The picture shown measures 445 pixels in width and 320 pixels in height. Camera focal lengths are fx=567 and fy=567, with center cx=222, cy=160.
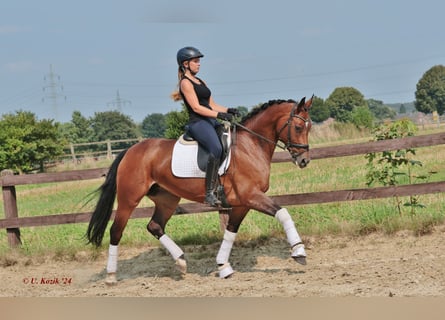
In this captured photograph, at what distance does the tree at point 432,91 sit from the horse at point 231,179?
90.1m

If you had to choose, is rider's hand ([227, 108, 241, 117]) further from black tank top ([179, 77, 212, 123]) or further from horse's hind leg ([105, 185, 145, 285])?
horse's hind leg ([105, 185, 145, 285])

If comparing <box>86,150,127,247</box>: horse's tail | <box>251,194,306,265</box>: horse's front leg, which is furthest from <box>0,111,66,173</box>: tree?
<box>251,194,306,265</box>: horse's front leg

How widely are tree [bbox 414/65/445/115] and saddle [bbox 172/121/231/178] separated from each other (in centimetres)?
9038

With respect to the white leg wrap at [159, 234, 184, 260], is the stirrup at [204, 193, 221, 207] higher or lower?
higher

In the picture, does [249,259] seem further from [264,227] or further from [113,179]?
[113,179]

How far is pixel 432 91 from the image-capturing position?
92.1 metres

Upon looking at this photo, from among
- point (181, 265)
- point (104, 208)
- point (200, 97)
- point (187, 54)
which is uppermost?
point (187, 54)

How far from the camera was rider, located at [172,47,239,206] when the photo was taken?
22.0ft

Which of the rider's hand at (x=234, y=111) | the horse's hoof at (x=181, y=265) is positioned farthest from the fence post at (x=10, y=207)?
the rider's hand at (x=234, y=111)

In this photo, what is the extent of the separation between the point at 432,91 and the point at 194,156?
304ft

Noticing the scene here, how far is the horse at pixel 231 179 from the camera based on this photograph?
6.73 meters

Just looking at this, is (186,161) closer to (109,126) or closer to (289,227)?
(289,227)

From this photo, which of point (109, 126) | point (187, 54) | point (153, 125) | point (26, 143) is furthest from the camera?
point (153, 125)

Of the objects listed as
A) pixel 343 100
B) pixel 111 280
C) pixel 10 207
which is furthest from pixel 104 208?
pixel 343 100
